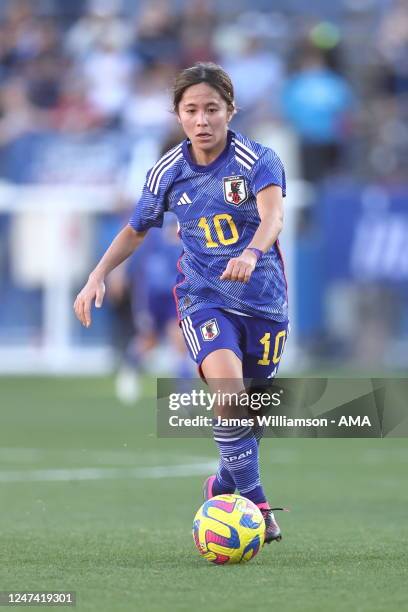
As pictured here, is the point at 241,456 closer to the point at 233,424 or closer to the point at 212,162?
the point at 233,424

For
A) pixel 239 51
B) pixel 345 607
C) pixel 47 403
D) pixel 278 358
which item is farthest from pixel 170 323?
pixel 345 607

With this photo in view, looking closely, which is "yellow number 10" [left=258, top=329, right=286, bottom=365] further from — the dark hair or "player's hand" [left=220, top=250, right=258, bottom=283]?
the dark hair

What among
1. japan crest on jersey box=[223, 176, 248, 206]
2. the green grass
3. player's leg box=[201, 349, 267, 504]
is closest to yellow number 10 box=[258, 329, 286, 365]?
player's leg box=[201, 349, 267, 504]

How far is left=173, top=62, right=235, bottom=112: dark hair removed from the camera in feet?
22.0

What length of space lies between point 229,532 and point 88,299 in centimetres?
126

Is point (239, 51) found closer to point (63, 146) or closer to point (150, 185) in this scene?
point (63, 146)

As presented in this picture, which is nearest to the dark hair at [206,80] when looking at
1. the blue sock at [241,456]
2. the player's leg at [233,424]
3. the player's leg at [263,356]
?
the player's leg at [263,356]

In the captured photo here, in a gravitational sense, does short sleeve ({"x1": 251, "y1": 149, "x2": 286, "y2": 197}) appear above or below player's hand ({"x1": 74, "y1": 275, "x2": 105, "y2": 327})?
above

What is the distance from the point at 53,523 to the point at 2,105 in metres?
14.6

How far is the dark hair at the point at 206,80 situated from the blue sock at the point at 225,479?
4.99 ft

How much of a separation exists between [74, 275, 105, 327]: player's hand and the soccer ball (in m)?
1.02

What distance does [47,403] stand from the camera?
16.4m

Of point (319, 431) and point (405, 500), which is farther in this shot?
point (405, 500)

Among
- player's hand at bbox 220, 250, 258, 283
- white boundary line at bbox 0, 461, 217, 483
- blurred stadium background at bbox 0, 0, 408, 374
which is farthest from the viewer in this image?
blurred stadium background at bbox 0, 0, 408, 374
